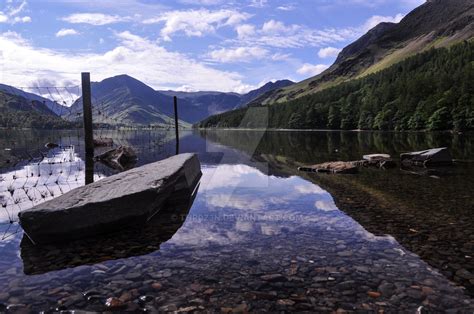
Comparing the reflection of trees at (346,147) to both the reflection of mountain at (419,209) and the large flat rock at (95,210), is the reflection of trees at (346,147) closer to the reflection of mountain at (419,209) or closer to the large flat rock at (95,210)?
the reflection of mountain at (419,209)

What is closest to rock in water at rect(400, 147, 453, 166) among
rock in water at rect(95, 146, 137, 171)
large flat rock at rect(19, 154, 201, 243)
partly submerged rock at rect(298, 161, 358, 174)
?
partly submerged rock at rect(298, 161, 358, 174)

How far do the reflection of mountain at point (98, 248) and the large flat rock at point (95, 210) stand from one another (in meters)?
0.32

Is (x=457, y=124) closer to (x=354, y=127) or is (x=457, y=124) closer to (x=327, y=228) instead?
(x=354, y=127)

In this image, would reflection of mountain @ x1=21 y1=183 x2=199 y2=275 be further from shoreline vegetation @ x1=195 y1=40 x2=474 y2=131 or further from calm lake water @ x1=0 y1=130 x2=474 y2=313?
shoreline vegetation @ x1=195 y1=40 x2=474 y2=131

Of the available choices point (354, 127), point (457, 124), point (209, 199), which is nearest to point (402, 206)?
point (209, 199)

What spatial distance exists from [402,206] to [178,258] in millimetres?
10125

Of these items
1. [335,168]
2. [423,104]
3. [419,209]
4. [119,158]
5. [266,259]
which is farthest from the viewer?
[423,104]

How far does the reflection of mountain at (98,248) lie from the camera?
9438 mm

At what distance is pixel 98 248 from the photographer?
34.4 ft

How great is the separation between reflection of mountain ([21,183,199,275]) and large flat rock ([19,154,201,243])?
0.32 meters

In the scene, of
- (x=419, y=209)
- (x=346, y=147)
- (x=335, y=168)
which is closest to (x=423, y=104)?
(x=346, y=147)

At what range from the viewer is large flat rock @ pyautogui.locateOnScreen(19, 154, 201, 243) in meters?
10.8

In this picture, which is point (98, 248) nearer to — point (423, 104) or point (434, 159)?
point (434, 159)

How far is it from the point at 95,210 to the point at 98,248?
1.40 metres
